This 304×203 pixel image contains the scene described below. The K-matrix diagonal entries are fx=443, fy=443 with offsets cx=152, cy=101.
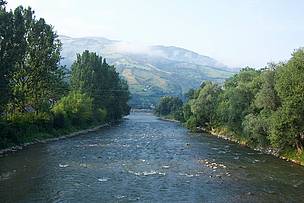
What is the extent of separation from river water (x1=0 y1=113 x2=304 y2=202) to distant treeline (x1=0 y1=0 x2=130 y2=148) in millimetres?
8234

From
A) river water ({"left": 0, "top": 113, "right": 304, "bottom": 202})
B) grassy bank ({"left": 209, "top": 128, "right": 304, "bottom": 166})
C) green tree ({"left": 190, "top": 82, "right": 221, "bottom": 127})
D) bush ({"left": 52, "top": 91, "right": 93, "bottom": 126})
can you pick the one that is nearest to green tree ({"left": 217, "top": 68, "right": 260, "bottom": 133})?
grassy bank ({"left": 209, "top": 128, "right": 304, "bottom": 166})

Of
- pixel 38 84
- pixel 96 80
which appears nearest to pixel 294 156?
pixel 38 84

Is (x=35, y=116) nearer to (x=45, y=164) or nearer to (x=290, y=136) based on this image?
(x=45, y=164)

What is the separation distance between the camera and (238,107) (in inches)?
3145

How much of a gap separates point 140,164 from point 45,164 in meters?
10.4

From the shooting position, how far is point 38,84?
8225 centimetres

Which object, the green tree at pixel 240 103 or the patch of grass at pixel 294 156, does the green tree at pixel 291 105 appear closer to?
the patch of grass at pixel 294 156

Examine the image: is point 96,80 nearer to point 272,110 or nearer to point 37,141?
point 37,141

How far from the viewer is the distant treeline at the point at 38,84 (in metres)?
60.8

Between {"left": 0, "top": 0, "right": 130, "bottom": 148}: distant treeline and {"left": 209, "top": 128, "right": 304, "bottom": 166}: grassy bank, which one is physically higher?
{"left": 0, "top": 0, "right": 130, "bottom": 148}: distant treeline

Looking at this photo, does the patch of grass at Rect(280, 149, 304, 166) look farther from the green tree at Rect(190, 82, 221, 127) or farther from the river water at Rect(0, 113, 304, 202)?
the green tree at Rect(190, 82, 221, 127)

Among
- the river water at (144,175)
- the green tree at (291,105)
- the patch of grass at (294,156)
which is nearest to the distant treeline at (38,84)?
the river water at (144,175)

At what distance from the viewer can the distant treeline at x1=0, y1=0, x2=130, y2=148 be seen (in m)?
60.8

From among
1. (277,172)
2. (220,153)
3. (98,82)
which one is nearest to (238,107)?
(220,153)
